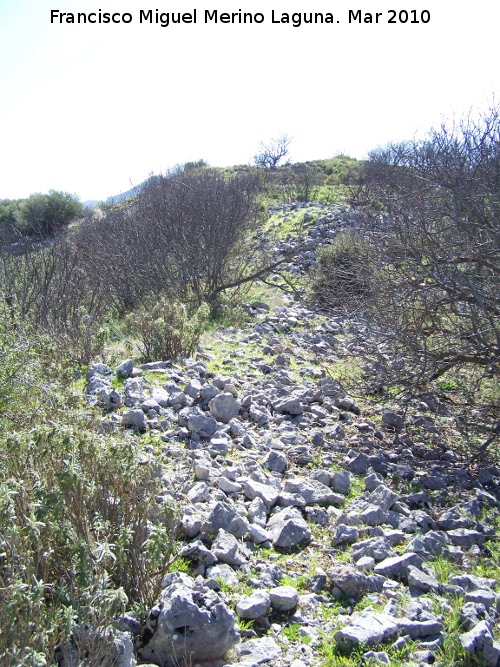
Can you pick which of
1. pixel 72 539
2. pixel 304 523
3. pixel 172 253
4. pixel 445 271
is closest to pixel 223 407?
pixel 304 523

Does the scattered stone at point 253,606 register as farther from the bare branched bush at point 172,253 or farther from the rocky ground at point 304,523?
the bare branched bush at point 172,253

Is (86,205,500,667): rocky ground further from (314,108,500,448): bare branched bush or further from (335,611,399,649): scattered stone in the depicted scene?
(314,108,500,448): bare branched bush

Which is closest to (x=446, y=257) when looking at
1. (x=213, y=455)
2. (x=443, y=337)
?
(x=443, y=337)

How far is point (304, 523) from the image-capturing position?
3.28 m

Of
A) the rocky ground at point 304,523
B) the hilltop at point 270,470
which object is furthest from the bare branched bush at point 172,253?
the rocky ground at point 304,523

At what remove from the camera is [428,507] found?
3834 mm

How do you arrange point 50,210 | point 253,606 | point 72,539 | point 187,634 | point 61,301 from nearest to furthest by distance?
point 72,539 < point 187,634 < point 253,606 < point 61,301 < point 50,210

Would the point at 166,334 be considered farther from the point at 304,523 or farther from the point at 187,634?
the point at 187,634

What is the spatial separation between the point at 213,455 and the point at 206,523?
1009mm

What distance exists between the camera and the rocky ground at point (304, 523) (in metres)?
2.29

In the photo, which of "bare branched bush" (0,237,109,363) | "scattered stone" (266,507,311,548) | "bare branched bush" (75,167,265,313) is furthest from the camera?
"bare branched bush" (75,167,265,313)

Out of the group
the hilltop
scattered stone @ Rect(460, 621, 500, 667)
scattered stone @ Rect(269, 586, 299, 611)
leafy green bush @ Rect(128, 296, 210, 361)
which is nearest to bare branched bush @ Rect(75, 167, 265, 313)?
the hilltop

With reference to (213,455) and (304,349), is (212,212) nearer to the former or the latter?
(304,349)

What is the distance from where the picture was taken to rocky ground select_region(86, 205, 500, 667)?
2291 mm
